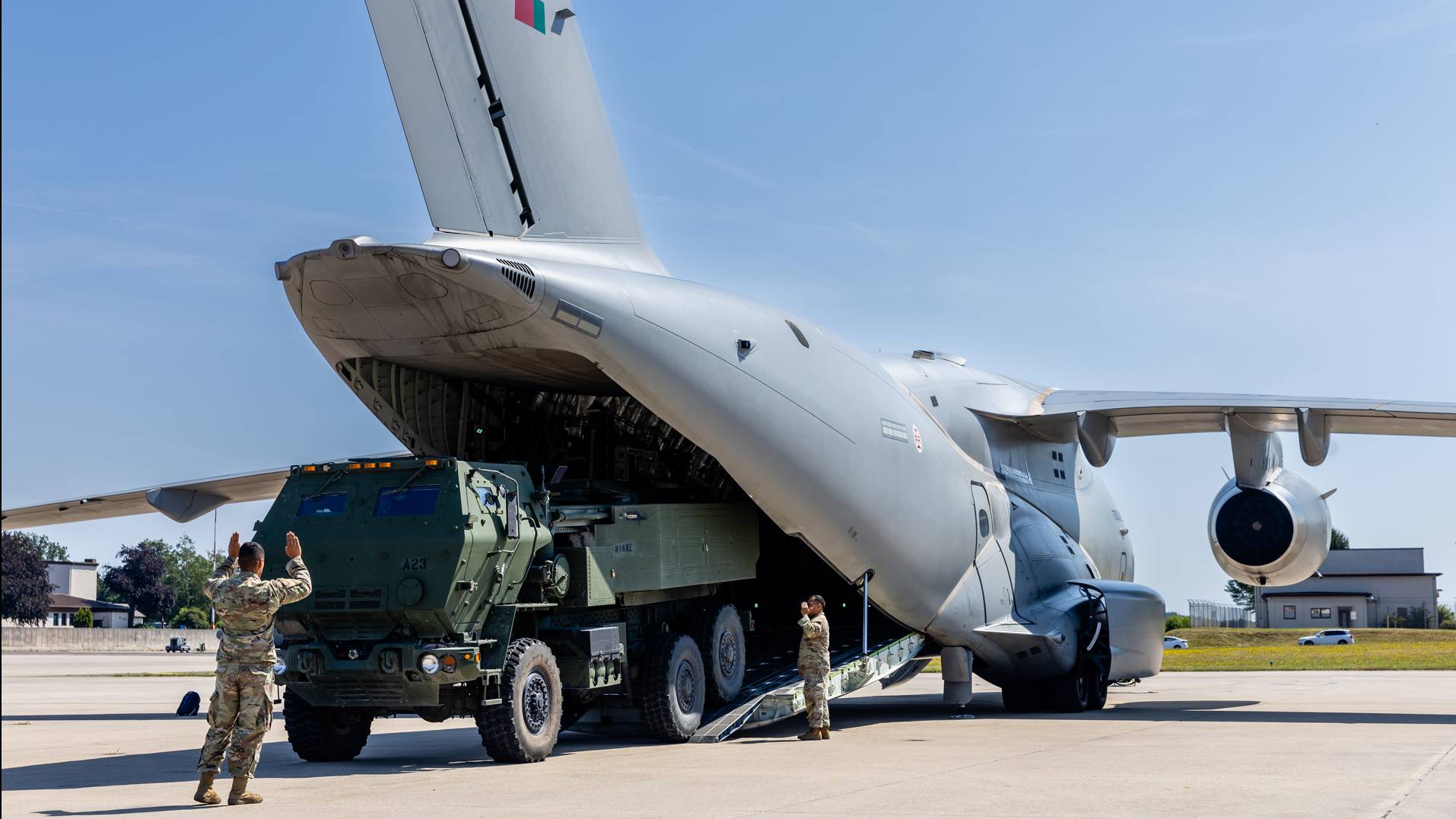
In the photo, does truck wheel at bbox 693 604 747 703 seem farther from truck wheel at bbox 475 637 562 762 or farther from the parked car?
the parked car

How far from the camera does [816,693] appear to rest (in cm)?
1246

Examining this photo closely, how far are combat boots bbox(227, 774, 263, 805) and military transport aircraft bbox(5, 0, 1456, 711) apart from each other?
152 inches

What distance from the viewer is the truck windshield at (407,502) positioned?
10.2 metres

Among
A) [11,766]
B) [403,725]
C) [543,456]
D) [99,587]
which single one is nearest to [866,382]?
[543,456]

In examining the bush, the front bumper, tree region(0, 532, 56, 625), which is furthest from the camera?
the bush

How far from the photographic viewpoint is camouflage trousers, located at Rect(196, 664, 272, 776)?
802 cm

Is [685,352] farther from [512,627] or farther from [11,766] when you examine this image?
[11,766]

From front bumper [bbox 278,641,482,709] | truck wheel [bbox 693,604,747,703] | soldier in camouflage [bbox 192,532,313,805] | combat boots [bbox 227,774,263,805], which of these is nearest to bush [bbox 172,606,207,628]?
truck wheel [bbox 693,604,747,703]

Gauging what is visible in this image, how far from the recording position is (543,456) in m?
13.6

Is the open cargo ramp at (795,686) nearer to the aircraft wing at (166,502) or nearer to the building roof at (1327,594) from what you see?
the aircraft wing at (166,502)

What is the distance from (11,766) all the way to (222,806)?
3.78m

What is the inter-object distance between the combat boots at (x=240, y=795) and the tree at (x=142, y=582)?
326 feet

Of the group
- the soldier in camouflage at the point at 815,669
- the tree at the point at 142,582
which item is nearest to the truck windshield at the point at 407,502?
the soldier in camouflage at the point at 815,669

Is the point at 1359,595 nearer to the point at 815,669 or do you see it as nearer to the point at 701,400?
the point at 815,669
